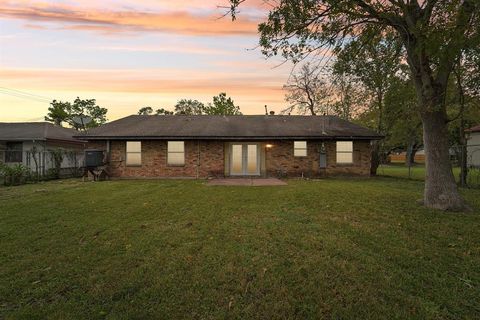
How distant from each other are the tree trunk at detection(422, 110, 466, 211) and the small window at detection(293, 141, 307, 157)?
28.1 feet

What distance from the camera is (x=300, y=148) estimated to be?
16.5 metres

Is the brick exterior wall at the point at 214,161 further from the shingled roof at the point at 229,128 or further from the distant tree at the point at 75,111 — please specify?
the distant tree at the point at 75,111

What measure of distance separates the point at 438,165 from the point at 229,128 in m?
11.5

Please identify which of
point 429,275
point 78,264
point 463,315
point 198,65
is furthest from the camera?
point 198,65

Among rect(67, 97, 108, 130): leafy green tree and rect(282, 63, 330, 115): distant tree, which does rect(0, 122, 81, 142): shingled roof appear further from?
rect(67, 97, 108, 130): leafy green tree

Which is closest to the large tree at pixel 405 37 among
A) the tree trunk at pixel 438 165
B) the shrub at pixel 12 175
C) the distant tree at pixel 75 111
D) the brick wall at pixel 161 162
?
the tree trunk at pixel 438 165

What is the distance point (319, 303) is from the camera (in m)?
3.14

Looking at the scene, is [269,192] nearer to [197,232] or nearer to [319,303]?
[197,232]

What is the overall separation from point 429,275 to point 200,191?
325 inches

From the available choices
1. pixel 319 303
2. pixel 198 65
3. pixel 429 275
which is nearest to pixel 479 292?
pixel 429 275

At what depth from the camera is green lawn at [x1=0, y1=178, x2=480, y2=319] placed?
10.2ft

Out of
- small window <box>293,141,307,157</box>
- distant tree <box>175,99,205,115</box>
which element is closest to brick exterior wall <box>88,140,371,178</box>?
small window <box>293,141,307,157</box>

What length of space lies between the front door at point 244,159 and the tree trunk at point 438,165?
9.77m

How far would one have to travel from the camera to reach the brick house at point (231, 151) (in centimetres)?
1605
